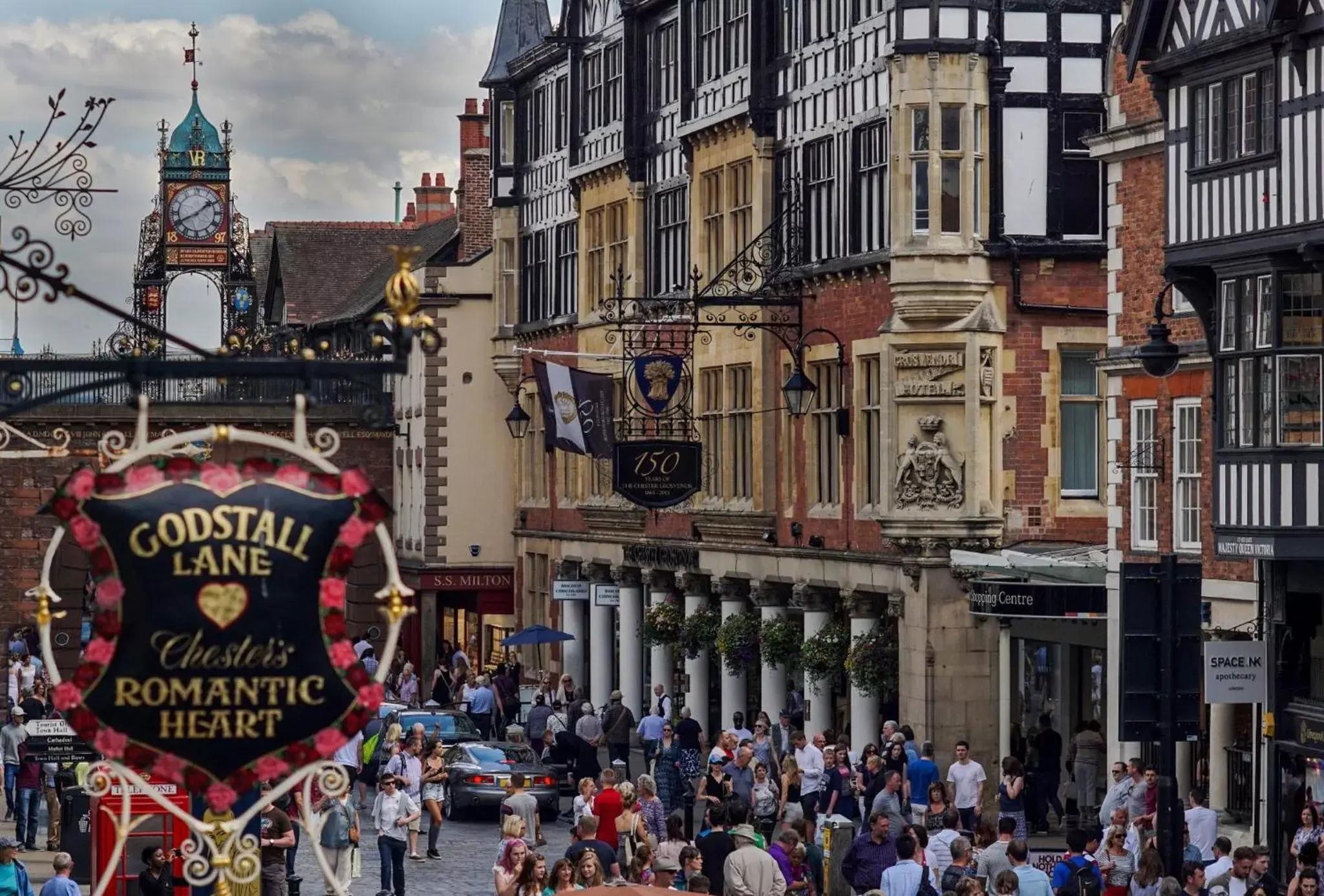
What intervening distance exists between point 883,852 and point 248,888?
5.99m

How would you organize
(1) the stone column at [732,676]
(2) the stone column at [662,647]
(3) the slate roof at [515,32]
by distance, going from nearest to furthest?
(1) the stone column at [732,676] → (2) the stone column at [662,647] → (3) the slate roof at [515,32]

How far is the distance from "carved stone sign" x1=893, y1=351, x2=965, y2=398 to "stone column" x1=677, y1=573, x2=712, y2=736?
30.7 feet

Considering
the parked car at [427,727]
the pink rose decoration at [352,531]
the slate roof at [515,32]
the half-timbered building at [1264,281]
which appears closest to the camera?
the pink rose decoration at [352,531]

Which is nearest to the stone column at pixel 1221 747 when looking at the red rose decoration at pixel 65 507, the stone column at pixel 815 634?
the stone column at pixel 815 634

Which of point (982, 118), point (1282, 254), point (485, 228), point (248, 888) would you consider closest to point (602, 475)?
point (485, 228)

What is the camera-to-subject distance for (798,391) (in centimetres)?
3912

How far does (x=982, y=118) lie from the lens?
36.3 meters

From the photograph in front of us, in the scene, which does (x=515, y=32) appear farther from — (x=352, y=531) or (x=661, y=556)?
(x=352, y=531)

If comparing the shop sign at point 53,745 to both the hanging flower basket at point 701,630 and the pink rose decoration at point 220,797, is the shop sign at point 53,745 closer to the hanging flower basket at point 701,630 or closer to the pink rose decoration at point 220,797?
the hanging flower basket at point 701,630

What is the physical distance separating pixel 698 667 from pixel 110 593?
34240mm

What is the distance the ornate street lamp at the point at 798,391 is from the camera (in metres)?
39.0

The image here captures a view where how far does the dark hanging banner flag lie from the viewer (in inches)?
1711

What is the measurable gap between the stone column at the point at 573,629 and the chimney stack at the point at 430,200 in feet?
86.1

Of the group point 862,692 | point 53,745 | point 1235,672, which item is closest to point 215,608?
point 1235,672
